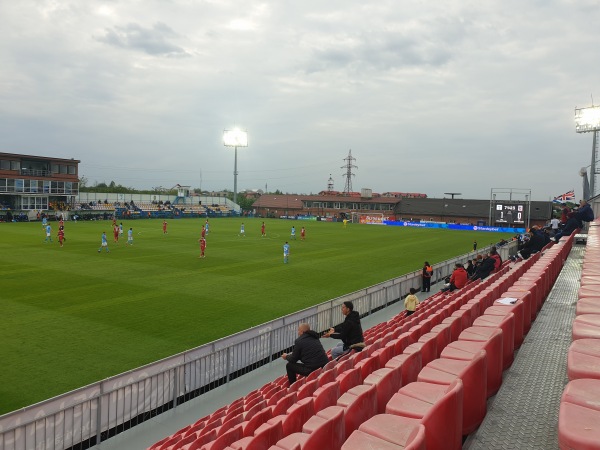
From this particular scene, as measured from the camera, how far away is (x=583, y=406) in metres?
2.27

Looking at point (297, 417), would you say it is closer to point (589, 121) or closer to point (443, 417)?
point (443, 417)

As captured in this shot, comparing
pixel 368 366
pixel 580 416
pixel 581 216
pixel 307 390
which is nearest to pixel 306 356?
pixel 307 390

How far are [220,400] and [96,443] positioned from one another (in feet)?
7.75

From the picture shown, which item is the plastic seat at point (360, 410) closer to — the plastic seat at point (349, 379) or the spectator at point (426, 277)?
the plastic seat at point (349, 379)

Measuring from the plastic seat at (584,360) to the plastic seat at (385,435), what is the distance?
1.05 m

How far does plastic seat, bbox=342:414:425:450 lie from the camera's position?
8.81 feet

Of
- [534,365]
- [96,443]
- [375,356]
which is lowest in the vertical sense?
[96,443]

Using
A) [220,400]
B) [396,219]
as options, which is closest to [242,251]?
[220,400]

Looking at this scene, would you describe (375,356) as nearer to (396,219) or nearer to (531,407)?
(531,407)

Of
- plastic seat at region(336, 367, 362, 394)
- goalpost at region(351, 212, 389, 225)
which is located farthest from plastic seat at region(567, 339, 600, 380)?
goalpost at region(351, 212, 389, 225)

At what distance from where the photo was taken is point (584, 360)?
9.62ft

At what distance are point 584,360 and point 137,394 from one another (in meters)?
7.10

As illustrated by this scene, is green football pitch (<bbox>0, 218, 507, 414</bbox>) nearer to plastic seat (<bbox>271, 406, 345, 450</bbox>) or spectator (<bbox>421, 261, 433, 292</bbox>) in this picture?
spectator (<bbox>421, 261, 433, 292</bbox>)

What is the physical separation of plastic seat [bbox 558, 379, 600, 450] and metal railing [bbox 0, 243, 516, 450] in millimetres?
6781
